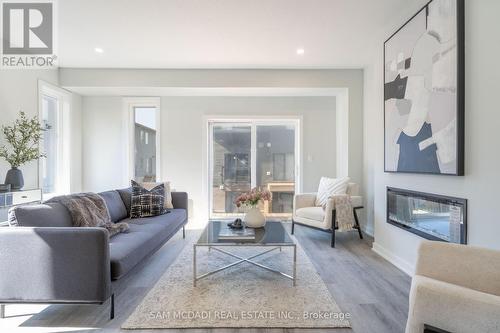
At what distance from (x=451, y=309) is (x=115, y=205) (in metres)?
3.38

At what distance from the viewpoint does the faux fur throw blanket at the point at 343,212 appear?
3625 millimetres

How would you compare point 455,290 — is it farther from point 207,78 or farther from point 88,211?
point 207,78

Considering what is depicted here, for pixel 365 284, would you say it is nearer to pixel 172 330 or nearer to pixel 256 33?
pixel 172 330

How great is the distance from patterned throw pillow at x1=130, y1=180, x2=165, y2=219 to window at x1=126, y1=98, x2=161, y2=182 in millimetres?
1413

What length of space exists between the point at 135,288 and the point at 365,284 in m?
2.15

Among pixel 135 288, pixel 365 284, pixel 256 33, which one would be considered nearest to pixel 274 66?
pixel 256 33

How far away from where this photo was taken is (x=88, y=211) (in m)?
2.58

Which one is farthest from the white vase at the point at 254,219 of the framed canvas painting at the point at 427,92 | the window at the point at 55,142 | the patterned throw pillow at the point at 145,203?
the window at the point at 55,142

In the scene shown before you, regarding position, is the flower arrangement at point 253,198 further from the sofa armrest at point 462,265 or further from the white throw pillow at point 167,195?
the sofa armrest at point 462,265

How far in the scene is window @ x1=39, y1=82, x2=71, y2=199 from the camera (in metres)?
4.30

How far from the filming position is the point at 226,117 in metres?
5.06

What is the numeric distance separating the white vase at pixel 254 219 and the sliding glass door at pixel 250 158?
7.26 ft

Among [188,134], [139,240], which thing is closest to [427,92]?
[139,240]

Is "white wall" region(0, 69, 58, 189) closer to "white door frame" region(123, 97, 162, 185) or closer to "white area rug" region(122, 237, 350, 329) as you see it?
"white door frame" region(123, 97, 162, 185)
